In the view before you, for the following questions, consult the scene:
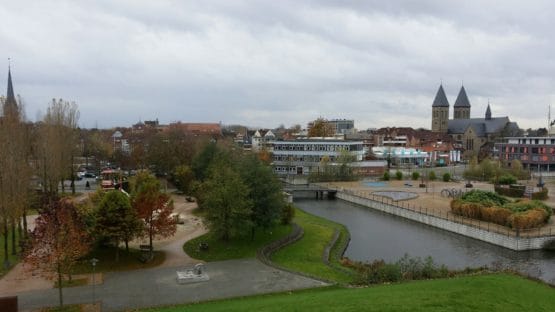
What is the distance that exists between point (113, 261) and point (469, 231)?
88.6ft

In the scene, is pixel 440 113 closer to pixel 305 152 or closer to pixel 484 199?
pixel 305 152

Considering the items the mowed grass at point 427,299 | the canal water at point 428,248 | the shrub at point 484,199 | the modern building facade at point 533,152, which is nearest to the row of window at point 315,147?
the modern building facade at point 533,152

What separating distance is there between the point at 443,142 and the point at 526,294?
315 feet

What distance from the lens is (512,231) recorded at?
35.0 metres

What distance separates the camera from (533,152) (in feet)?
283

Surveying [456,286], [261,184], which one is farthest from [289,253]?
[456,286]

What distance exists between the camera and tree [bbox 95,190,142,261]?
25094 mm

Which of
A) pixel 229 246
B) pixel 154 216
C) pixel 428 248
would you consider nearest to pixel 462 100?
pixel 428 248

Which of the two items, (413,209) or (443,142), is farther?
(443,142)

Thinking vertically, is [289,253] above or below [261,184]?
below

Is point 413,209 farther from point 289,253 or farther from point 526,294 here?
point 526,294

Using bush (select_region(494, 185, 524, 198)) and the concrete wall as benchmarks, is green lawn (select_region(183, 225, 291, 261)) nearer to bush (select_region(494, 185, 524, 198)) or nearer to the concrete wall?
the concrete wall

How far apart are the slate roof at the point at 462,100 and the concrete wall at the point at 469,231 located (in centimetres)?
9477

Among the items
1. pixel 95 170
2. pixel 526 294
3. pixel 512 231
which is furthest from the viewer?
pixel 95 170
